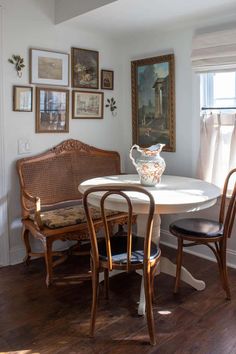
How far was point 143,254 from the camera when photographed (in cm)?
214

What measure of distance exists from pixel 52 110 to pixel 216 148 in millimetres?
1517

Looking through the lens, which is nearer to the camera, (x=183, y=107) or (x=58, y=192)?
(x=58, y=192)

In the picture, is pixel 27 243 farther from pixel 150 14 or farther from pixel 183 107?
pixel 150 14

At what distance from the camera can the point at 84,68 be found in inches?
138

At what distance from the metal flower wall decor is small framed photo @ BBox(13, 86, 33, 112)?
0.13m

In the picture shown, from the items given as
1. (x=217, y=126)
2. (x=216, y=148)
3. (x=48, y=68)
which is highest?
(x=48, y=68)

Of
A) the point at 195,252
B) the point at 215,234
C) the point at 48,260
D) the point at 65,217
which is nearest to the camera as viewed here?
the point at 215,234

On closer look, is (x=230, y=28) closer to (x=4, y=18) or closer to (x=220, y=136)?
(x=220, y=136)

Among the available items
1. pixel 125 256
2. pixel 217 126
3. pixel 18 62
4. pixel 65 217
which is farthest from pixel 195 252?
pixel 18 62

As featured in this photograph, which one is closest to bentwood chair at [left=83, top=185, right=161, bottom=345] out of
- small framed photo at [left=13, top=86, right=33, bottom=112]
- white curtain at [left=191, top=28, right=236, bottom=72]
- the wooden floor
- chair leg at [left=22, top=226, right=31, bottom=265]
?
the wooden floor

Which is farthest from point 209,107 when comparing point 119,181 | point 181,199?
point 181,199

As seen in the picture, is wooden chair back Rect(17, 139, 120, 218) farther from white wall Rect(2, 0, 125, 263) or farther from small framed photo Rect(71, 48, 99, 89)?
small framed photo Rect(71, 48, 99, 89)

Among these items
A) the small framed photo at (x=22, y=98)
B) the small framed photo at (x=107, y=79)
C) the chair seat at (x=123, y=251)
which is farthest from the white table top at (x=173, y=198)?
the small framed photo at (x=107, y=79)

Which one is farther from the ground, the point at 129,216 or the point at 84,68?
the point at 84,68
